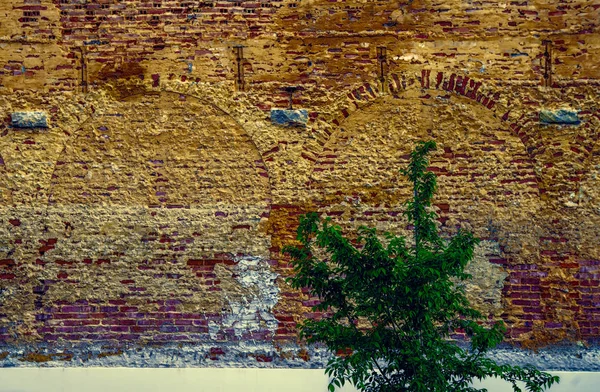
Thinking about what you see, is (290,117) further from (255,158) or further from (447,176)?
(447,176)

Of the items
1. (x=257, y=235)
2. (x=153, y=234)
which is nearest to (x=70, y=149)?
(x=153, y=234)

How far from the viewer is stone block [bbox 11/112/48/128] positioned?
283 inches

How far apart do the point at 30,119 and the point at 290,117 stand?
101 inches

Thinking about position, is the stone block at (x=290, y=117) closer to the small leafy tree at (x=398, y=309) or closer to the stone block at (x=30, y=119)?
the stone block at (x=30, y=119)

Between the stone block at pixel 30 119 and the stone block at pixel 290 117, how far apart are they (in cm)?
226

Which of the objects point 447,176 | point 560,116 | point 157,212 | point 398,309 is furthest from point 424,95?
point 398,309

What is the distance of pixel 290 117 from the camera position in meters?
7.18

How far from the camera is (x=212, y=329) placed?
282 inches

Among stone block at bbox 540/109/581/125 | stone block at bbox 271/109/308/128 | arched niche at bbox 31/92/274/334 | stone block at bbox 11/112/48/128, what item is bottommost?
arched niche at bbox 31/92/274/334

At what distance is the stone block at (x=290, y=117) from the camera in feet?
23.6

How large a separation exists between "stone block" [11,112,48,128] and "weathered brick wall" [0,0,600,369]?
0.15 ft

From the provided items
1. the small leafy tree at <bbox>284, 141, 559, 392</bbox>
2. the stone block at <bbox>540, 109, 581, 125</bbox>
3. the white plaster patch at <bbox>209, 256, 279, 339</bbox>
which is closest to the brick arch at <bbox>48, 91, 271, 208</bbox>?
the white plaster patch at <bbox>209, 256, 279, 339</bbox>

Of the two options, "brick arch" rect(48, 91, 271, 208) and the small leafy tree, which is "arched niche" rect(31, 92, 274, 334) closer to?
"brick arch" rect(48, 91, 271, 208)

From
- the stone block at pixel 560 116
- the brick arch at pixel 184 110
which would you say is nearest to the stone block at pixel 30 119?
the brick arch at pixel 184 110
